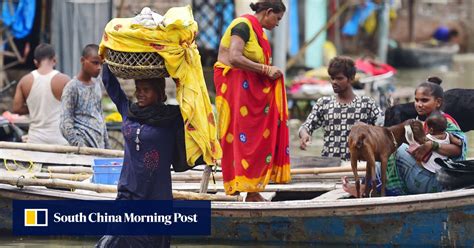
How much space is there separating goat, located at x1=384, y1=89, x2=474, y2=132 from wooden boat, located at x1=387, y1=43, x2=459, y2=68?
15822 millimetres

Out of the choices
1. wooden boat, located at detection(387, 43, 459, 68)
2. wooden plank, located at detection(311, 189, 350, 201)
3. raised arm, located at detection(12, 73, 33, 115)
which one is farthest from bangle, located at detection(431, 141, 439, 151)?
wooden boat, located at detection(387, 43, 459, 68)

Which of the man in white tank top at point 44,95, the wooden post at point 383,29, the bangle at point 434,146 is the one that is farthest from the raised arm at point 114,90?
the wooden post at point 383,29

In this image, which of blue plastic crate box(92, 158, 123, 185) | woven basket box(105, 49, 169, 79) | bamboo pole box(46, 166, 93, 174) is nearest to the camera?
woven basket box(105, 49, 169, 79)

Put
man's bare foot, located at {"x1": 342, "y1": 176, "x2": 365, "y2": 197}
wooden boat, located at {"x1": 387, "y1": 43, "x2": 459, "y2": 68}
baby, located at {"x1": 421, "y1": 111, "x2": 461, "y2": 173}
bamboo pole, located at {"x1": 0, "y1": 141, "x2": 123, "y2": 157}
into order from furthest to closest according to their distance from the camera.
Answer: wooden boat, located at {"x1": 387, "y1": 43, "x2": 459, "y2": 68} < bamboo pole, located at {"x1": 0, "y1": 141, "x2": 123, "y2": 157} < man's bare foot, located at {"x1": 342, "y1": 176, "x2": 365, "y2": 197} < baby, located at {"x1": 421, "y1": 111, "x2": 461, "y2": 173}

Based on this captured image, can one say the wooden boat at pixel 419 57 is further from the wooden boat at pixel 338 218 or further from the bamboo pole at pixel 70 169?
the wooden boat at pixel 338 218

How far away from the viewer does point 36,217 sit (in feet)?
26.3

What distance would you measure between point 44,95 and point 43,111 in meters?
0.13

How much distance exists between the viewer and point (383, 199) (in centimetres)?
739

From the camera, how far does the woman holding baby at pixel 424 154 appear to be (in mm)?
7375

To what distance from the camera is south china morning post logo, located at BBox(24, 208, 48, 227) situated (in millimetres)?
7926

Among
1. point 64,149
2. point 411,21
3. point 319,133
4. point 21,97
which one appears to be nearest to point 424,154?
point 64,149

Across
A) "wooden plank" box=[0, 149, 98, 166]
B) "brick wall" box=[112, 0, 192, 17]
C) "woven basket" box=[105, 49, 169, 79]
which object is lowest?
"wooden plank" box=[0, 149, 98, 166]

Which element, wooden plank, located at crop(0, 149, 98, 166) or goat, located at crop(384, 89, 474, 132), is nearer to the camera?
goat, located at crop(384, 89, 474, 132)

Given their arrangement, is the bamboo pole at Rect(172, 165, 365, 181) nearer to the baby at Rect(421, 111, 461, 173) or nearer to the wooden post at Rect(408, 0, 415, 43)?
the baby at Rect(421, 111, 461, 173)
